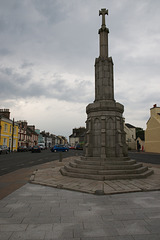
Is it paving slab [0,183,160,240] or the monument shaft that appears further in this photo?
the monument shaft

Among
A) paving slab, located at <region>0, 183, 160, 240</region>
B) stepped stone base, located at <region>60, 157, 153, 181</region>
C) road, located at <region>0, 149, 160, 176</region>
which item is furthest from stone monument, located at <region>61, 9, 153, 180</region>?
road, located at <region>0, 149, 160, 176</region>

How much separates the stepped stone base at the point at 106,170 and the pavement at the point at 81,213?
4.13 feet

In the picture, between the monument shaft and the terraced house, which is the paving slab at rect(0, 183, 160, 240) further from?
the terraced house

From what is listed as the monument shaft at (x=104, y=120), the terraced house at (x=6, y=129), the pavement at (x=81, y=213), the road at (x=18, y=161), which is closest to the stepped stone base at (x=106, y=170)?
the monument shaft at (x=104, y=120)

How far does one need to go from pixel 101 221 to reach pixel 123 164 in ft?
17.9

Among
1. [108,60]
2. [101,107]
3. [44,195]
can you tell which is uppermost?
[108,60]

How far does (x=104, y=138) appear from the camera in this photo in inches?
368

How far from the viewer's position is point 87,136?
9.97m

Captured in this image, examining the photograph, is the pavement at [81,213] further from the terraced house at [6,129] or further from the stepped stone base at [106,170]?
the terraced house at [6,129]

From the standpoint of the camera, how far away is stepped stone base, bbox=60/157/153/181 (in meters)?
7.68

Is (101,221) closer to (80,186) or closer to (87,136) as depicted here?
(80,186)

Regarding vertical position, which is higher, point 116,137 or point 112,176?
point 116,137

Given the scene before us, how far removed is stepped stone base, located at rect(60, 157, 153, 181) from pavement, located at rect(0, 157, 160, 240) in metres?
1.26

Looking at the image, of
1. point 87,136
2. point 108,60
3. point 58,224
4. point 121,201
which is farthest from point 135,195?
point 108,60
